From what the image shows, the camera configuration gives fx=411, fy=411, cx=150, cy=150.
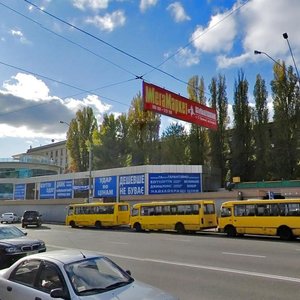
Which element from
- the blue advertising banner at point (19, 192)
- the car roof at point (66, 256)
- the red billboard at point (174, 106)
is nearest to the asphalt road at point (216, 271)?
the car roof at point (66, 256)

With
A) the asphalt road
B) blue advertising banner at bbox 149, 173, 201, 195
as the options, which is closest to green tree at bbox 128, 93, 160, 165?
blue advertising banner at bbox 149, 173, 201, 195

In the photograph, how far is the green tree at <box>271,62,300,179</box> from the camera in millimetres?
45750

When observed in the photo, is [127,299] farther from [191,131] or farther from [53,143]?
[53,143]

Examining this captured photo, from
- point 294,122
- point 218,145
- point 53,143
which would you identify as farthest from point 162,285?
point 53,143

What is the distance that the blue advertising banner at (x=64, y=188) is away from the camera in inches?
2229

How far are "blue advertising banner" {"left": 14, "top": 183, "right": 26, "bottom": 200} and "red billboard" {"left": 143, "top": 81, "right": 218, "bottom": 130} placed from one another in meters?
53.6

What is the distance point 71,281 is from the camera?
18.0 ft

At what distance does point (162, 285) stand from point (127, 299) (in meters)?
4.93

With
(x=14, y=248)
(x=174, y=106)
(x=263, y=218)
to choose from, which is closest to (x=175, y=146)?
(x=263, y=218)

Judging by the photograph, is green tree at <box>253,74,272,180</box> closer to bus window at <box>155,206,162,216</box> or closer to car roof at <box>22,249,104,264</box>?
bus window at <box>155,206,162,216</box>

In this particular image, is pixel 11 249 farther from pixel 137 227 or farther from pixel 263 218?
pixel 137 227

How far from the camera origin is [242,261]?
13.6 meters

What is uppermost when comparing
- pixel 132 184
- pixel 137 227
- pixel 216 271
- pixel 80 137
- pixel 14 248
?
pixel 80 137

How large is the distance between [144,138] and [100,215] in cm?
2147
